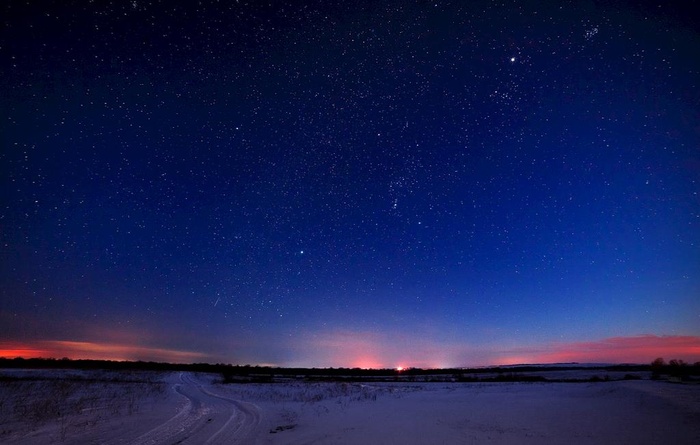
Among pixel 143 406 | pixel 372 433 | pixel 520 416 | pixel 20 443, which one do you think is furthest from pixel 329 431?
pixel 143 406

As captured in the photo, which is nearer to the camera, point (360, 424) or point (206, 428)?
point (206, 428)

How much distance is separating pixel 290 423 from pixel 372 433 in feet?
12.8

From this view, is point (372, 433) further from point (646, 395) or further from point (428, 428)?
point (646, 395)

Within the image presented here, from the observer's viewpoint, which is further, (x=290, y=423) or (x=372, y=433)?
(x=290, y=423)

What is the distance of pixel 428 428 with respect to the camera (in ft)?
39.4

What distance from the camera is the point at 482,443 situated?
383 inches

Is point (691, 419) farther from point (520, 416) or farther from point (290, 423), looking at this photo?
point (290, 423)

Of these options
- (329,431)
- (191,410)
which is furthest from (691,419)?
(191,410)

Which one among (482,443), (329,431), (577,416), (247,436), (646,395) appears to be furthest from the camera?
(646,395)

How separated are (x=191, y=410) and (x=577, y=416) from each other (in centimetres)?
1636

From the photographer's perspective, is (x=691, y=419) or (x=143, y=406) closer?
(x=691, y=419)

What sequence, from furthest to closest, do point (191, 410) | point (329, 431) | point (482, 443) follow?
1. point (191, 410)
2. point (329, 431)
3. point (482, 443)

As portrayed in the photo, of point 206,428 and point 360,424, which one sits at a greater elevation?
point 206,428

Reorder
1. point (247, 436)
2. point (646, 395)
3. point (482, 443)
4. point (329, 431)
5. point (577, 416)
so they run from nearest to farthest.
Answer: point (482, 443) < point (247, 436) < point (329, 431) < point (577, 416) < point (646, 395)
